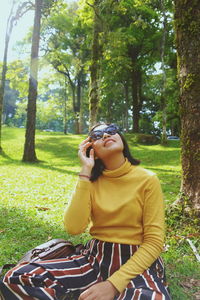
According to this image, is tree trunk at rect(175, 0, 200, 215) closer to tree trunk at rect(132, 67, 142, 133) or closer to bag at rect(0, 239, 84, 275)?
bag at rect(0, 239, 84, 275)

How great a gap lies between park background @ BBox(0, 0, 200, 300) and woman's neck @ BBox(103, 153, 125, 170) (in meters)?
1.59

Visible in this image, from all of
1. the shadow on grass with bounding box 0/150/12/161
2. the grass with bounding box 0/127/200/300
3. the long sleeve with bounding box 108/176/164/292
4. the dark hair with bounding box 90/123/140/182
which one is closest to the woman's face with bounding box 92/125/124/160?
the dark hair with bounding box 90/123/140/182

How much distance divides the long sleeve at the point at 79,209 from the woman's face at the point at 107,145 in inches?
11.9

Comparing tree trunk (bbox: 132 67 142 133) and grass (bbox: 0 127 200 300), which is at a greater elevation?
tree trunk (bbox: 132 67 142 133)

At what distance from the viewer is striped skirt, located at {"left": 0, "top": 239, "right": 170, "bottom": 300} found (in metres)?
2.32

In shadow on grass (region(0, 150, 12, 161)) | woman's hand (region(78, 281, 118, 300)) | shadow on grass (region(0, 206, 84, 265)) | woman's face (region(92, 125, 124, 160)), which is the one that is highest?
woman's face (region(92, 125, 124, 160))

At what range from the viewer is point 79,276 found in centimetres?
268

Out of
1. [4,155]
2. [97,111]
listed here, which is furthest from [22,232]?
[4,155]

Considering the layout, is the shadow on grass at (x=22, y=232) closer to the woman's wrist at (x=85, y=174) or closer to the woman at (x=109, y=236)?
the woman at (x=109, y=236)

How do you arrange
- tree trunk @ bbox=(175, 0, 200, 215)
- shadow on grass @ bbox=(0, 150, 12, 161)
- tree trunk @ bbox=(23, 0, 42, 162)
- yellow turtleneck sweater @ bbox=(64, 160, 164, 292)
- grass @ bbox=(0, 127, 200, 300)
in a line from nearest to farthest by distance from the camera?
1. yellow turtleneck sweater @ bbox=(64, 160, 164, 292)
2. grass @ bbox=(0, 127, 200, 300)
3. tree trunk @ bbox=(175, 0, 200, 215)
4. tree trunk @ bbox=(23, 0, 42, 162)
5. shadow on grass @ bbox=(0, 150, 12, 161)

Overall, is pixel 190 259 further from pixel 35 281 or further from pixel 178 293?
pixel 35 281

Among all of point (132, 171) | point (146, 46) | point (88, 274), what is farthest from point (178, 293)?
point (146, 46)

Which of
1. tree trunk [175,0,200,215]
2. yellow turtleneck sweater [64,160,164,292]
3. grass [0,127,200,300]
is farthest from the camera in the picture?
tree trunk [175,0,200,215]

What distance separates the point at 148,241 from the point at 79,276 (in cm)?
69
